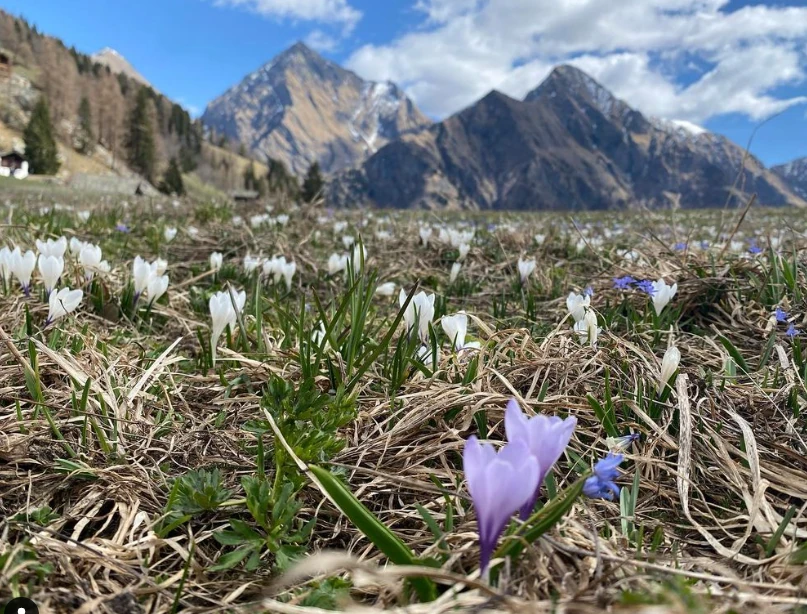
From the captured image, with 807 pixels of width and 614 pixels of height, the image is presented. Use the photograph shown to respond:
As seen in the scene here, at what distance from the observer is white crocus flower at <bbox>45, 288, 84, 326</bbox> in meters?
2.28

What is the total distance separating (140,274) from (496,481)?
2.40 metres

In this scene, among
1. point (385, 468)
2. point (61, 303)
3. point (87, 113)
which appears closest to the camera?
point (385, 468)

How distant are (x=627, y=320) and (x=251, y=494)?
1.85 meters

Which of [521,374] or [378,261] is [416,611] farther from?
[378,261]

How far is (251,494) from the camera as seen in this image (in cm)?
135

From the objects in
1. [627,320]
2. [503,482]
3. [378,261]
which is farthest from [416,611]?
[378,261]

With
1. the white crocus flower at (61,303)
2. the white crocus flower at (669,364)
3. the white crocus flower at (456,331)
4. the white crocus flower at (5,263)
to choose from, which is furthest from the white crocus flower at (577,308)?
the white crocus flower at (5,263)

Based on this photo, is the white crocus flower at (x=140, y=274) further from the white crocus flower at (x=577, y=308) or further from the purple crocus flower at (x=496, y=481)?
the purple crocus flower at (x=496, y=481)

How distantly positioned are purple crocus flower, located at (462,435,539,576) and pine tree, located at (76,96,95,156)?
98047mm

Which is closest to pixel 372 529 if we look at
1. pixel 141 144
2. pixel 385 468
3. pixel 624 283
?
pixel 385 468

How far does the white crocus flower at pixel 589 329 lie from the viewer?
211cm

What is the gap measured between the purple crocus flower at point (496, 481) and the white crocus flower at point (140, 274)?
2.34 metres

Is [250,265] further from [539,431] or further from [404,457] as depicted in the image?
[539,431]

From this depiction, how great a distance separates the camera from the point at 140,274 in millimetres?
2736
